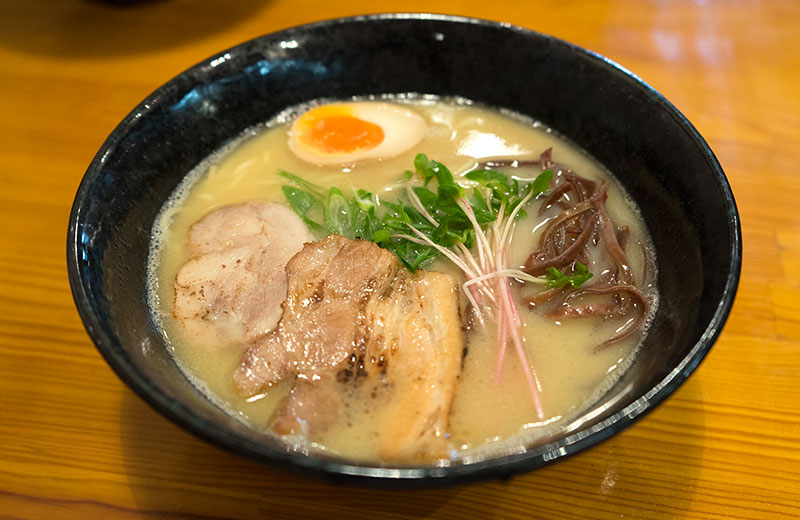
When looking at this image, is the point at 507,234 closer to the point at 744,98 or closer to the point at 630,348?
the point at 630,348

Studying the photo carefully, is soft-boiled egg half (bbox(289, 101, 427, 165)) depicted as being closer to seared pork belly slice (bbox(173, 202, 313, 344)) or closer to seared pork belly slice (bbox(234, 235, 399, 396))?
seared pork belly slice (bbox(173, 202, 313, 344))

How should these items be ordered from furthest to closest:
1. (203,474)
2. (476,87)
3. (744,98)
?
(744,98) < (476,87) < (203,474)

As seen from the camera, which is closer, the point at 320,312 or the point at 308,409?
the point at 308,409

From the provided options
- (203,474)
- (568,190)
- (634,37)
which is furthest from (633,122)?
(203,474)

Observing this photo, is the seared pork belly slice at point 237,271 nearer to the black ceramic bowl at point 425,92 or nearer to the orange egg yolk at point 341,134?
the black ceramic bowl at point 425,92

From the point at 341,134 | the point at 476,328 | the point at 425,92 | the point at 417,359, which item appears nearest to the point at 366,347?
the point at 417,359

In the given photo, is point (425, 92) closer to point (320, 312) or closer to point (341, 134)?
point (341, 134)

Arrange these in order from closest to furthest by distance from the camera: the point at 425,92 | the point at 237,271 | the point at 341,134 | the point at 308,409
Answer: the point at 308,409, the point at 237,271, the point at 341,134, the point at 425,92
